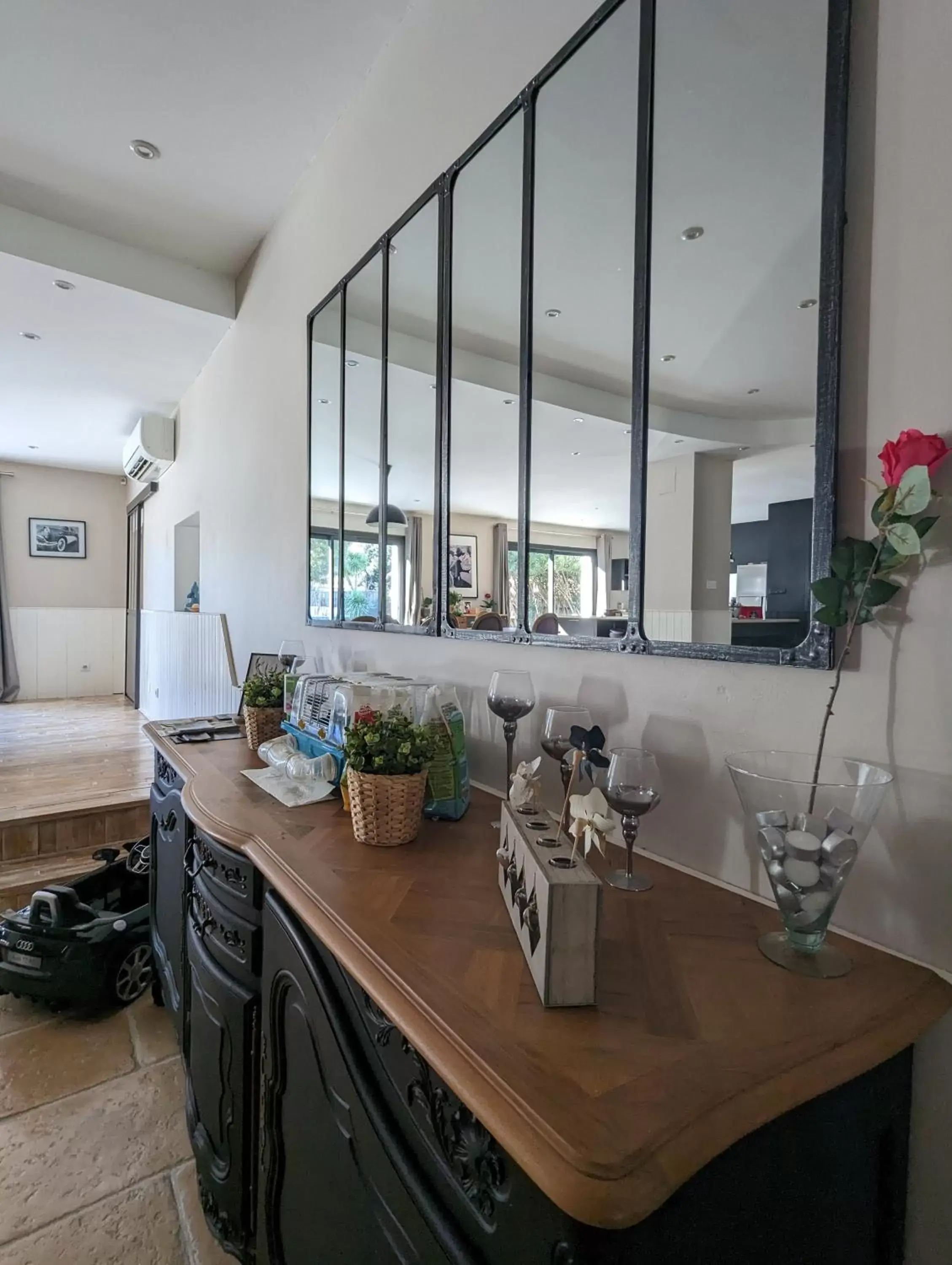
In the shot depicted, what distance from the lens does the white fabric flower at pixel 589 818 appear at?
2.18ft

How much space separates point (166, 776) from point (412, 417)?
1226 millimetres

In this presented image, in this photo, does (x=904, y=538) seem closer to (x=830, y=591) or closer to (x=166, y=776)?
(x=830, y=591)

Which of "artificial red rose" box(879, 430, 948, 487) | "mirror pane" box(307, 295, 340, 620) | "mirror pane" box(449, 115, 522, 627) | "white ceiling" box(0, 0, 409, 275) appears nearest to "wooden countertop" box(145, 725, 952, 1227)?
"artificial red rose" box(879, 430, 948, 487)

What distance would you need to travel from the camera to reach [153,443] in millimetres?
4340

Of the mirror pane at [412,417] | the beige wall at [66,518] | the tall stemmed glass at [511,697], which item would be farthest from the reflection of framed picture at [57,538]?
the tall stemmed glass at [511,697]

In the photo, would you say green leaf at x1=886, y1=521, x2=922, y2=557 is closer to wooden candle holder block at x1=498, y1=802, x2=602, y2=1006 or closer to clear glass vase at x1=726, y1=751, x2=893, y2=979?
clear glass vase at x1=726, y1=751, x2=893, y2=979

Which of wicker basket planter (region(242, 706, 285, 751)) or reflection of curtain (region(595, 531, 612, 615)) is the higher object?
reflection of curtain (region(595, 531, 612, 615))

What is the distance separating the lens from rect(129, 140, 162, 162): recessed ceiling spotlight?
6.98 ft

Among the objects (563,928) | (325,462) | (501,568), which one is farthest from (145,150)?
(563,928)

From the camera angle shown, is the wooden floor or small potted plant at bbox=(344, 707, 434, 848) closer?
small potted plant at bbox=(344, 707, 434, 848)

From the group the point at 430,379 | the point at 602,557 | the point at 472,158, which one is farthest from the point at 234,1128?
the point at 472,158

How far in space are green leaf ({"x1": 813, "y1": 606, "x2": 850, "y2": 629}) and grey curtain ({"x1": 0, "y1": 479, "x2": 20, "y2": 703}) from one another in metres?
7.75

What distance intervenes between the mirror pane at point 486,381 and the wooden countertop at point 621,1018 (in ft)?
2.12

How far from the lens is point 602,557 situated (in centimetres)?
102
